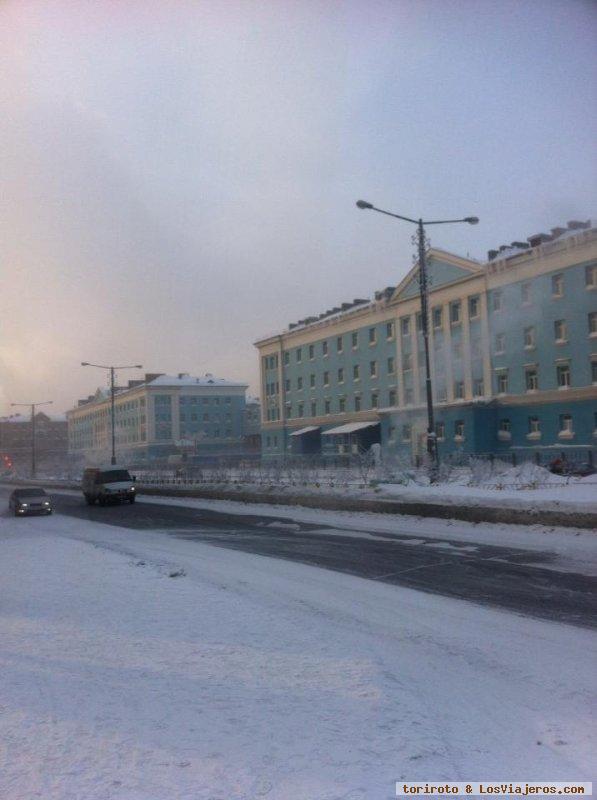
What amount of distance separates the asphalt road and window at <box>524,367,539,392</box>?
100ft

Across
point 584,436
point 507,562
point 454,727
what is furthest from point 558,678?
point 584,436

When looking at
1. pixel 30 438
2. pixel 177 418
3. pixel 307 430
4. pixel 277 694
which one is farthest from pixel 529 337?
pixel 30 438

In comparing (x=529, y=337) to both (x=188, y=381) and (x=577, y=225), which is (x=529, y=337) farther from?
(x=188, y=381)

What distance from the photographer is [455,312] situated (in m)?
55.2

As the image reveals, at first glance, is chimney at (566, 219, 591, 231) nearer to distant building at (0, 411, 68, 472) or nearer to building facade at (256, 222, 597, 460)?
building facade at (256, 222, 597, 460)

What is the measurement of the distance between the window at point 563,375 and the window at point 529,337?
8.75 ft

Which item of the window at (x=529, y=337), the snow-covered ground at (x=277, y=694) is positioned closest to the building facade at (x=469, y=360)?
the window at (x=529, y=337)

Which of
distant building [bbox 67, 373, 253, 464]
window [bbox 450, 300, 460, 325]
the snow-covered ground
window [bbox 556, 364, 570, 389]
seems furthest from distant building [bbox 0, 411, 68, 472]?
the snow-covered ground

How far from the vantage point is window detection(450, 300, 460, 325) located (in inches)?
2158

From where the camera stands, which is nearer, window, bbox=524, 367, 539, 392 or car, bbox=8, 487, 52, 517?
car, bbox=8, 487, 52, 517

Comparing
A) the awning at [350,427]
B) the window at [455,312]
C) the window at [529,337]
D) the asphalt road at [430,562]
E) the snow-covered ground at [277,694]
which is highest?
the window at [455,312]

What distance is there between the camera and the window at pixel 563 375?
4606 centimetres

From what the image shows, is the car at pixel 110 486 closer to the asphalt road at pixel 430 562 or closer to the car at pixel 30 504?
the car at pixel 30 504

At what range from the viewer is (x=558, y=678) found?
244 inches
